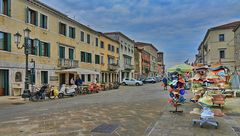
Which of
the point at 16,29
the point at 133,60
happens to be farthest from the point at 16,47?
the point at 133,60

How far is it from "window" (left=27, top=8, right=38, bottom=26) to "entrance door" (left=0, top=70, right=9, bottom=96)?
547 centimetres

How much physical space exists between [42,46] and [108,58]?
71.2 feet

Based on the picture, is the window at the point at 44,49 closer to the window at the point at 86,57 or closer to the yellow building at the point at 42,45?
the yellow building at the point at 42,45

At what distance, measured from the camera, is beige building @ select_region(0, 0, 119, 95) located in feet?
67.0

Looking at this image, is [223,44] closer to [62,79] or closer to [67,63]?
[67,63]

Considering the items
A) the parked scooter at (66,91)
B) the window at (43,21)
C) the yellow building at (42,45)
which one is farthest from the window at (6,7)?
the parked scooter at (66,91)

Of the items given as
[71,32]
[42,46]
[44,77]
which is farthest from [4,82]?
[71,32]

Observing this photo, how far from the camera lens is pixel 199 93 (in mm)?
14211

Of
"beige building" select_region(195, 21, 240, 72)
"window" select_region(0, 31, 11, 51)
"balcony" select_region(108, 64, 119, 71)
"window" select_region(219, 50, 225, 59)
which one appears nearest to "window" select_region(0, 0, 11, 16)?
"window" select_region(0, 31, 11, 51)

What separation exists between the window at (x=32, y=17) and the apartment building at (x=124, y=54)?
29711 mm

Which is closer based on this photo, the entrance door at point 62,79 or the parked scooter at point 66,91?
the parked scooter at point 66,91

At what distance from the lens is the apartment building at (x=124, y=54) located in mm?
54050

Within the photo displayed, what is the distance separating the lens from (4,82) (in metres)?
20.4

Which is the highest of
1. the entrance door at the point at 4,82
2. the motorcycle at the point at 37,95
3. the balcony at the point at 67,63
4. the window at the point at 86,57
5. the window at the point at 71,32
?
the window at the point at 71,32
